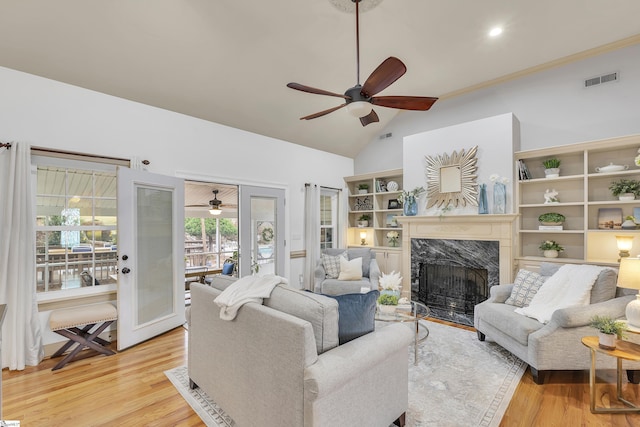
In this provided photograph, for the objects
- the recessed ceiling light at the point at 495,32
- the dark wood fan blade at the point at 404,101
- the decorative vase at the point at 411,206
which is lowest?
the decorative vase at the point at 411,206

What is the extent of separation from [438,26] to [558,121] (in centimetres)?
226

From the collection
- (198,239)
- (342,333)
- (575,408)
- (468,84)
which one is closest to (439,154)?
(468,84)

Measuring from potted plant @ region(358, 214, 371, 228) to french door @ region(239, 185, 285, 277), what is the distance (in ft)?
5.83

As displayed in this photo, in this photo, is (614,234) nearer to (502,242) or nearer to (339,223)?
(502,242)

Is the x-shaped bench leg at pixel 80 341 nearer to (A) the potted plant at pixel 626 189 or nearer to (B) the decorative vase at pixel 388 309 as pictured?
(B) the decorative vase at pixel 388 309

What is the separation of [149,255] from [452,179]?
4.36 meters

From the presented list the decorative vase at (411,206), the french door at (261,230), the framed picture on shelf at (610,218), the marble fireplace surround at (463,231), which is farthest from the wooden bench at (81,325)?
the framed picture on shelf at (610,218)

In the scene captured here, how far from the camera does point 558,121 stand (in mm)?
4266

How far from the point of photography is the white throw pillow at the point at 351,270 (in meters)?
5.07

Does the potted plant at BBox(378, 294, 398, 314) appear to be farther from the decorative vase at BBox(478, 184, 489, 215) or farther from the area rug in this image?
the decorative vase at BBox(478, 184, 489, 215)

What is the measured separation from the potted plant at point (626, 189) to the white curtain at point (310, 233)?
4.21 m

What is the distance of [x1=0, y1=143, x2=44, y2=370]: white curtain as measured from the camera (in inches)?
115

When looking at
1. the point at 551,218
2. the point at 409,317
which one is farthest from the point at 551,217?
the point at 409,317

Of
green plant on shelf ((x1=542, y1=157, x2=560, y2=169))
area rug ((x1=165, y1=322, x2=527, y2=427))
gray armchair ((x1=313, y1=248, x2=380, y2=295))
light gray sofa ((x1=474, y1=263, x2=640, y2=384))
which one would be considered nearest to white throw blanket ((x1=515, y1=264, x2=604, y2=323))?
light gray sofa ((x1=474, y1=263, x2=640, y2=384))
